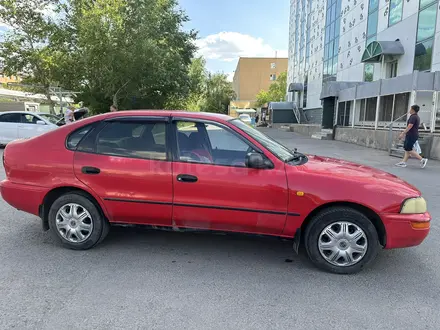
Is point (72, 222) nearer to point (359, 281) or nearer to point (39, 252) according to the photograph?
point (39, 252)

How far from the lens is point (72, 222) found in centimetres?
396

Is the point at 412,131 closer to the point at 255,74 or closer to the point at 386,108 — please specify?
the point at 386,108

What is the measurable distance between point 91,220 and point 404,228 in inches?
133

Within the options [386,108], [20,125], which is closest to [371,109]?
[386,108]

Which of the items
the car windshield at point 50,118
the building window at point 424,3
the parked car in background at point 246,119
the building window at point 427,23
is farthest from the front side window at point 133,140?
the building window at point 424,3

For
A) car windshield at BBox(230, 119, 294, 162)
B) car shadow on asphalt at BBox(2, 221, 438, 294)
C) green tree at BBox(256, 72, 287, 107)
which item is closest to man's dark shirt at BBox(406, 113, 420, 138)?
car shadow on asphalt at BBox(2, 221, 438, 294)

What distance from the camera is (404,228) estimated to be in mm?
3398

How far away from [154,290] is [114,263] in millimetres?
759

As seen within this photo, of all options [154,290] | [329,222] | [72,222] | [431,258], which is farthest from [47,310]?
[431,258]

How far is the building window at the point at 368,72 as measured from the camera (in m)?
22.6

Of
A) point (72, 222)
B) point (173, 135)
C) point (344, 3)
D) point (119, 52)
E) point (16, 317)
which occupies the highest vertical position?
point (344, 3)

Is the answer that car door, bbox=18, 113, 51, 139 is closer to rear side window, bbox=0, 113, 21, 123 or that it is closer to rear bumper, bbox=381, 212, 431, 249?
rear side window, bbox=0, 113, 21, 123

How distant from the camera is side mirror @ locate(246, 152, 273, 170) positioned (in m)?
3.49

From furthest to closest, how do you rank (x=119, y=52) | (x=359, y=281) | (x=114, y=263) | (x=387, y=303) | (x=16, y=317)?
(x=119, y=52), (x=114, y=263), (x=359, y=281), (x=387, y=303), (x=16, y=317)
